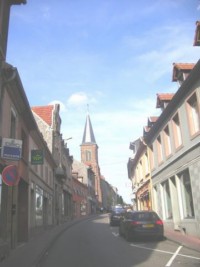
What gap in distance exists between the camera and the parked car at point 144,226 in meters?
17.5

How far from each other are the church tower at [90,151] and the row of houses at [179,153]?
74066 millimetres

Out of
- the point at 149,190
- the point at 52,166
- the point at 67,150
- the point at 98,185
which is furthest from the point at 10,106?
the point at 98,185

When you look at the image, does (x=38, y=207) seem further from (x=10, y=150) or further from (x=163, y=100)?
(x=10, y=150)

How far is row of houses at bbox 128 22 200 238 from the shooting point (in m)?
17.3

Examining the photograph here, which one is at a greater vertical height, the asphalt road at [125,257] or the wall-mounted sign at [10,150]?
the wall-mounted sign at [10,150]

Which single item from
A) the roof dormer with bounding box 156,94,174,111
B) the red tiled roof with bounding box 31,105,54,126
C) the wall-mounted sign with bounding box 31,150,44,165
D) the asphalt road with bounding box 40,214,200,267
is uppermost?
the red tiled roof with bounding box 31,105,54,126

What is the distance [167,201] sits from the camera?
79.6 ft

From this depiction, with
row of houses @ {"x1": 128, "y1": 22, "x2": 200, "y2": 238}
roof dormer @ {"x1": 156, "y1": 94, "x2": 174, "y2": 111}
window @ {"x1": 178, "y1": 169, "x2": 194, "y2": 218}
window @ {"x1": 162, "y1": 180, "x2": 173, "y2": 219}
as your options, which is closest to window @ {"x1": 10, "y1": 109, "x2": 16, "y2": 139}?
row of houses @ {"x1": 128, "y1": 22, "x2": 200, "y2": 238}

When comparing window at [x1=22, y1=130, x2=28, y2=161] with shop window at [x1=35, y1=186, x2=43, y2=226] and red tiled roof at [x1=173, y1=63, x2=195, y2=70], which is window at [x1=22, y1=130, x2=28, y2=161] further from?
red tiled roof at [x1=173, y1=63, x2=195, y2=70]

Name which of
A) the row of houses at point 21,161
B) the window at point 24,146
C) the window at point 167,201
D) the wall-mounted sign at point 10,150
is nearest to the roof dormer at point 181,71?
the window at point 167,201

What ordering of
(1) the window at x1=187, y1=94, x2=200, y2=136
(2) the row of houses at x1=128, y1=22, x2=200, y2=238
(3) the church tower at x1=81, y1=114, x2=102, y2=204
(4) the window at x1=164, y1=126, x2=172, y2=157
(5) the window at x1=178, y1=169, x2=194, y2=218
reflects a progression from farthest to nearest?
(3) the church tower at x1=81, y1=114, x2=102, y2=204, (4) the window at x1=164, y1=126, x2=172, y2=157, (5) the window at x1=178, y1=169, x2=194, y2=218, (1) the window at x1=187, y1=94, x2=200, y2=136, (2) the row of houses at x1=128, y1=22, x2=200, y2=238

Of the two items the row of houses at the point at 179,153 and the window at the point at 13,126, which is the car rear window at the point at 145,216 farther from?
the window at the point at 13,126

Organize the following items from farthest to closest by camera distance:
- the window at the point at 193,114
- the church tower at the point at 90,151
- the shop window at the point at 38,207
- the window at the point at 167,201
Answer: the church tower at the point at 90,151 → the shop window at the point at 38,207 → the window at the point at 167,201 → the window at the point at 193,114

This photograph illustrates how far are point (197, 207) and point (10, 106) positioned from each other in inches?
380
